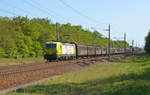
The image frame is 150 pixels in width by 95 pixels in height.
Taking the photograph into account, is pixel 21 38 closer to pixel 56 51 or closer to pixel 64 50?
pixel 64 50

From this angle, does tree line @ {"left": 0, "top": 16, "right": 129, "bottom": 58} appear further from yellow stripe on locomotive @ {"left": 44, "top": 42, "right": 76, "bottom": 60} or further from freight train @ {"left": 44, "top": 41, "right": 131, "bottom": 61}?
yellow stripe on locomotive @ {"left": 44, "top": 42, "right": 76, "bottom": 60}

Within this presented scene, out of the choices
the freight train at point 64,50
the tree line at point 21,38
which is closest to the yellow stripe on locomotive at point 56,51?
the freight train at point 64,50

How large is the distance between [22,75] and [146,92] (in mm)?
10596

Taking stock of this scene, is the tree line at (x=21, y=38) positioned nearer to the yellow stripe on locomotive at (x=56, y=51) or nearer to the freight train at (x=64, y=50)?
the freight train at (x=64, y=50)

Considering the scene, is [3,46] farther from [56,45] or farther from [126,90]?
[126,90]

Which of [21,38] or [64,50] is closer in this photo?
[64,50]

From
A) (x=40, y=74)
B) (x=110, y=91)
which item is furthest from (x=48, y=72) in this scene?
(x=110, y=91)

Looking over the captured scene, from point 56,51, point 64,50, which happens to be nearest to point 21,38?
point 64,50

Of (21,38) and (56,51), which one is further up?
(21,38)

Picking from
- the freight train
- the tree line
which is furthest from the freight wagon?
the tree line

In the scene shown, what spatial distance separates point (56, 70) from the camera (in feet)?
76.8

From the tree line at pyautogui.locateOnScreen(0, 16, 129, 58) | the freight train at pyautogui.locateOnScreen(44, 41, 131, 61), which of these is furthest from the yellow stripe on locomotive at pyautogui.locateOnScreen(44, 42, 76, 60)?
the tree line at pyautogui.locateOnScreen(0, 16, 129, 58)

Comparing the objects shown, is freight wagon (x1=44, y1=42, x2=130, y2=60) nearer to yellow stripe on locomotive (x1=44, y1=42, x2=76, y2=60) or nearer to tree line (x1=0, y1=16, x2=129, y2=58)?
yellow stripe on locomotive (x1=44, y1=42, x2=76, y2=60)

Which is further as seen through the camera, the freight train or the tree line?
the tree line
